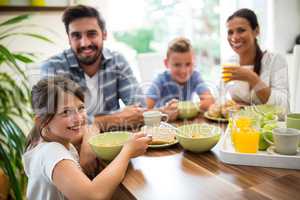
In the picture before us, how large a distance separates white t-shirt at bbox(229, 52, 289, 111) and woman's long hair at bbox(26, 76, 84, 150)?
3.49 feet

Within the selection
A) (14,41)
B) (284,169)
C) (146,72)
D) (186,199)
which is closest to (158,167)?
(186,199)

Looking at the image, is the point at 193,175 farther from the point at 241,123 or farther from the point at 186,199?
the point at 241,123

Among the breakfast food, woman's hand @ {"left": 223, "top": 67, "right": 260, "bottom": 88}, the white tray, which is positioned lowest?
the white tray

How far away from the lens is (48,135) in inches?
45.7

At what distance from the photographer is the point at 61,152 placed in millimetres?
1026

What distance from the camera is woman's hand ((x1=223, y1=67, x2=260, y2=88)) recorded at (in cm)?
166

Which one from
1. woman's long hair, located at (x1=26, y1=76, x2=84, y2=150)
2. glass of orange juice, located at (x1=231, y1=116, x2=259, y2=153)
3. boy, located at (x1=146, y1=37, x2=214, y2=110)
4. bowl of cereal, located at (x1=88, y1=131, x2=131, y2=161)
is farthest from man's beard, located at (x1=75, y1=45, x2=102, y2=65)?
glass of orange juice, located at (x1=231, y1=116, x2=259, y2=153)

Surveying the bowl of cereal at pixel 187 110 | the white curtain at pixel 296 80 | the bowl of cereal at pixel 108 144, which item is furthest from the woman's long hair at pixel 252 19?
the bowl of cereal at pixel 108 144

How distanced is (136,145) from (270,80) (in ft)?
3.95

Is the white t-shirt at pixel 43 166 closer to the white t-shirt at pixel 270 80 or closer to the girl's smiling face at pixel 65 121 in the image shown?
the girl's smiling face at pixel 65 121

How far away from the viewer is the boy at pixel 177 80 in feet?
7.07

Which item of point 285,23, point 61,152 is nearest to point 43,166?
point 61,152

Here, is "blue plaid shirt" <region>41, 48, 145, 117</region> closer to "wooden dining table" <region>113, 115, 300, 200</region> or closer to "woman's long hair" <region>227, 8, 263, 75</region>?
"woman's long hair" <region>227, 8, 263, 75</region>

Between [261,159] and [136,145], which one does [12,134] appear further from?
[261,159]
